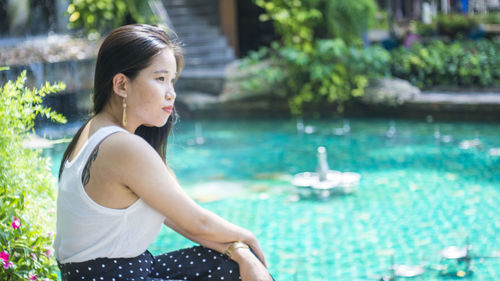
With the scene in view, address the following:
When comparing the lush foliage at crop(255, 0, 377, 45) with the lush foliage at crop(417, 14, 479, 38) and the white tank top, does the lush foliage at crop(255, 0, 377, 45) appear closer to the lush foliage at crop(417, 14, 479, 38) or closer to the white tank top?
the lush foliage at crop(417, 14, 479, 38)

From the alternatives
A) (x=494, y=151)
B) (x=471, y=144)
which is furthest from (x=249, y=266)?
(x=471, y=144)

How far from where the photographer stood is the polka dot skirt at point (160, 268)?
2188 mm

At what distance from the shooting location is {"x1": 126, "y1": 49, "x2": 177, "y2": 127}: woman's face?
7.47 feet

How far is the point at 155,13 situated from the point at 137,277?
12169 millimetres

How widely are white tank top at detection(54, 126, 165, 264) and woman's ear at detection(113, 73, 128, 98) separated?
144 millimetres

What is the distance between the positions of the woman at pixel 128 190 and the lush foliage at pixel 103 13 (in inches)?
437

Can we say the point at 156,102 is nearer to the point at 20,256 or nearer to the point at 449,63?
the point at 20,256

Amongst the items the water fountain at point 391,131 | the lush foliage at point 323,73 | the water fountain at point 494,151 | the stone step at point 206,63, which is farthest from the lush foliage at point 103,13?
the water fountain at point 494,151

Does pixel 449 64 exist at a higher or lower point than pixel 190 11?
lower

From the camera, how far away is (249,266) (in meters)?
2.28

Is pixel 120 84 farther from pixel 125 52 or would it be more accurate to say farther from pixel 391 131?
pixel 391 131

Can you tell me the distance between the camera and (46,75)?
36.9 ft

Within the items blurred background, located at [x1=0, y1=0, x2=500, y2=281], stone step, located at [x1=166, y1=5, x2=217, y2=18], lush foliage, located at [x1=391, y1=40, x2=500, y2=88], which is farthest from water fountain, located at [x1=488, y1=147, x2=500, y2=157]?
stone step, located at [x1=166, y1=5, x2=217, y2=18]

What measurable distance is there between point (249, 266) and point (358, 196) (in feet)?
14.1
